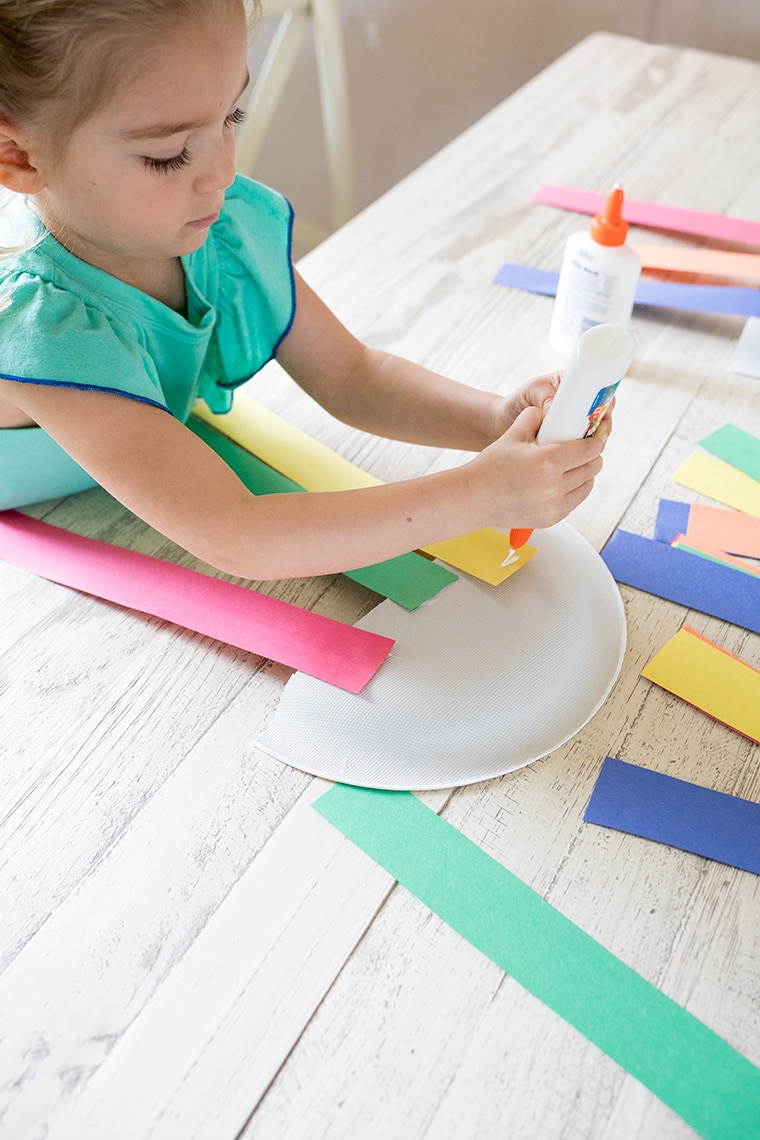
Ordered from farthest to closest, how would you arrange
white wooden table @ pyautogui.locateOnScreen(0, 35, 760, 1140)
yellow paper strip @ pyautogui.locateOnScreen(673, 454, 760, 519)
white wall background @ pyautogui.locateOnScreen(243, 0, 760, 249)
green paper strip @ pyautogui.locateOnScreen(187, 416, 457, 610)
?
white wall background @ pyautogui.locateOnScreen(243, 0, 760, 249) → yellow paper strip @ pyautogui.locateOnScreen(673, 454, 760, 519) → green paper strip @ pyautogui.locateOnScreen(187, 416, 457, 610) → white wooden table @ pyautogui.locateOnScreen(0, 35, 760, 1140)

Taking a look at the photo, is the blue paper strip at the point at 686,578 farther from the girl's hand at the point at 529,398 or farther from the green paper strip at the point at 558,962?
the green paper strip at the point at 558,962

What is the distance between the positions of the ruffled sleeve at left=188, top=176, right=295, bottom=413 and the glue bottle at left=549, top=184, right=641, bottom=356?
0.26 metres

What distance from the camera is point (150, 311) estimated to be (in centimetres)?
69

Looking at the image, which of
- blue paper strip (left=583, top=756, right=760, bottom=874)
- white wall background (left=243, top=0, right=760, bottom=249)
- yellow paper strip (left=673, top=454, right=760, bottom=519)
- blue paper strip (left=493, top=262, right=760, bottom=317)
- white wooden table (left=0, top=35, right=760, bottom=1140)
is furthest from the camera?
white wall background (left=243, top=0, right=760, bottom=249)

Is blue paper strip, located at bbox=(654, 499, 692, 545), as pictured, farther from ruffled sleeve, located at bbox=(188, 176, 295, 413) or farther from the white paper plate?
ruffled sleeve, located at bbox=(188, 176, 295, 413)

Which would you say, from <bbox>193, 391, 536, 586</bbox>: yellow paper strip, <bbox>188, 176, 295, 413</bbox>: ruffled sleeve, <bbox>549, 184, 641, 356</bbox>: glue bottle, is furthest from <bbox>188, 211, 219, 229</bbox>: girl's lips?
<bbox>549, 184, 641, 356</bbox>: glue bottle

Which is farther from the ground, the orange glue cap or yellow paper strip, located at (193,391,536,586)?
the orange glue cap

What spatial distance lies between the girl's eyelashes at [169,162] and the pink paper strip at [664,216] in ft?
2.21

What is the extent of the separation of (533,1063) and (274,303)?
1.88 ft

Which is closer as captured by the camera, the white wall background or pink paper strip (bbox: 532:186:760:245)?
pink paper strip (bbox: 532:186:760:245)

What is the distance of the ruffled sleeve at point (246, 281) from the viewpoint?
0.76 meters

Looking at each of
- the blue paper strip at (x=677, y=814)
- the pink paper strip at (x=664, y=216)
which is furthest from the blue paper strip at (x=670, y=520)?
the pink paper strip at (x=664, y=216)

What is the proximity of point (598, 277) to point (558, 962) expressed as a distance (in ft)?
1.97

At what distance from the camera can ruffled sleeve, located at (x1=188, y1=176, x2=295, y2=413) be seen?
2.51ft
